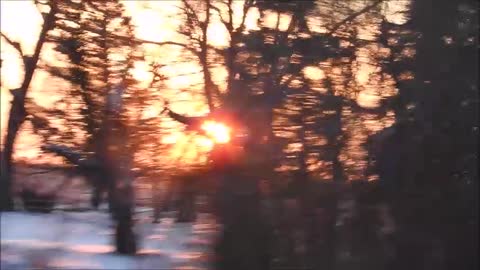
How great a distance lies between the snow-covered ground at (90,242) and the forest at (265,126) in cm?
8

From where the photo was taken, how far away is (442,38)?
7.00 m

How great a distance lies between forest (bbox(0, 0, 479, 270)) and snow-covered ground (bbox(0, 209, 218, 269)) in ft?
0.25

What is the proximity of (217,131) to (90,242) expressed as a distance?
1.43 meters

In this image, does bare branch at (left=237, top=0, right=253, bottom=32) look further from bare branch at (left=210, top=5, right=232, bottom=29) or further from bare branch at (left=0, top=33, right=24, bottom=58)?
bare branch at (left=0, top=33, right=24, bottom=58)

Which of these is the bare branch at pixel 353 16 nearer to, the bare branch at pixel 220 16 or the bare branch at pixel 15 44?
the bare branch at pixel 220 16

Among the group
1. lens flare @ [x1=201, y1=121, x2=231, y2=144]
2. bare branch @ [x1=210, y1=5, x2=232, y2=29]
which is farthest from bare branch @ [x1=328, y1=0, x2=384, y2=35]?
lens flare @ [x1=201, y1=121, x2=231, y2=144]

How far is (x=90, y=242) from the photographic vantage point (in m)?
6.97

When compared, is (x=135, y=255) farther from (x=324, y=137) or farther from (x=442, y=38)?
(x=442, y=38)

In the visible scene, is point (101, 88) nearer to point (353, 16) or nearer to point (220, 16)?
point (220, 16)

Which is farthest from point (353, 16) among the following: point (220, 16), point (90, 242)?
point (90, 242)

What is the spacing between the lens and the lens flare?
6.82m

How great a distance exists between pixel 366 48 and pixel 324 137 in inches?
36.0

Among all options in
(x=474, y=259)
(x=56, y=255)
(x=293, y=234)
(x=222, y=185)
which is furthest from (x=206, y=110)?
(x=474, y=259)

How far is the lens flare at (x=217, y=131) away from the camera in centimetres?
682
